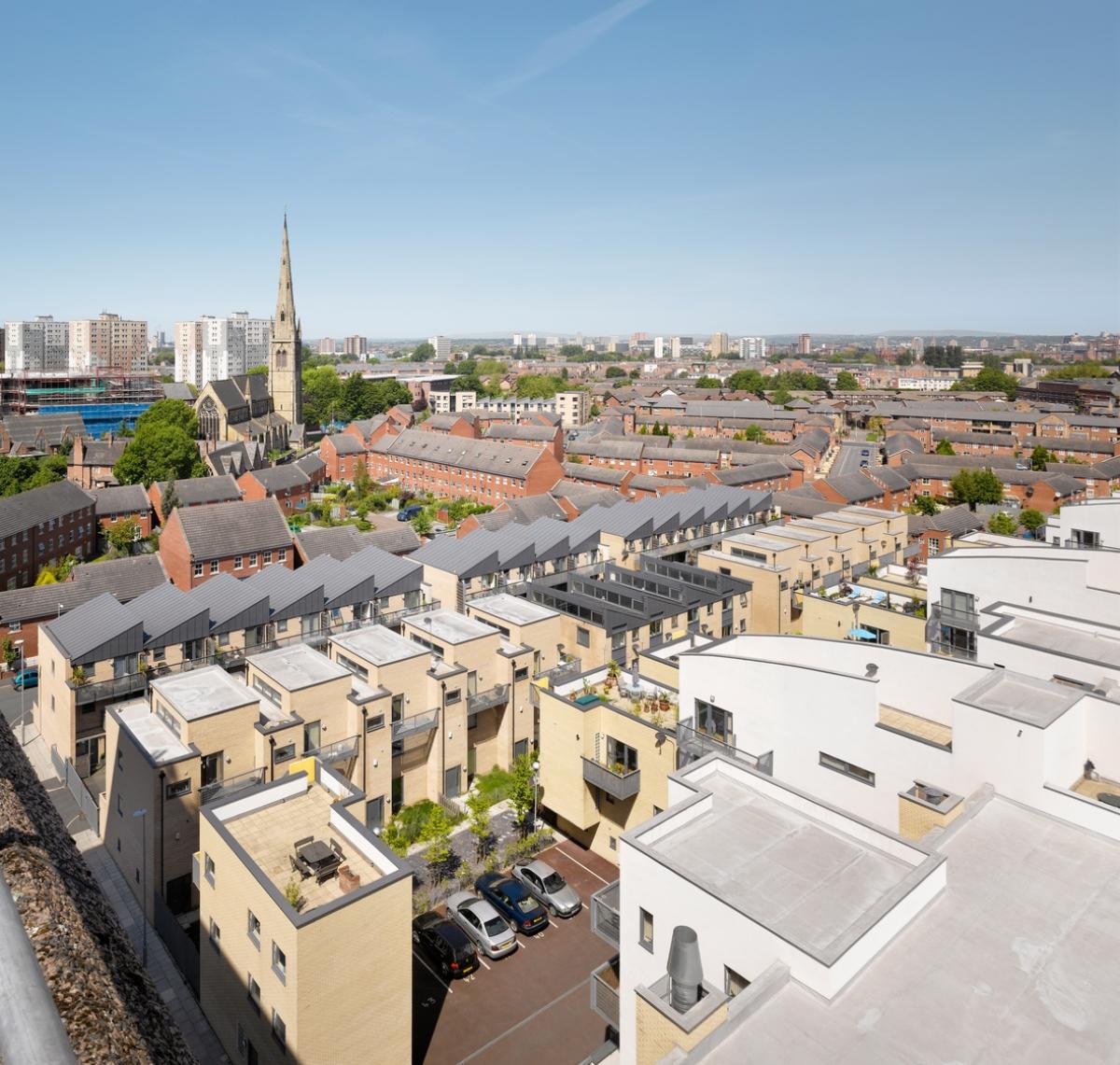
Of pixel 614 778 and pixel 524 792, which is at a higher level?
pixel 614 778

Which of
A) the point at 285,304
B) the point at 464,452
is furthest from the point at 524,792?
the point at 285,304

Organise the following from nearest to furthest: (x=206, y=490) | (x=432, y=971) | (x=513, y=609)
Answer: (x=432, y=971) → (x=513, y=609) → (x=206, y=490)

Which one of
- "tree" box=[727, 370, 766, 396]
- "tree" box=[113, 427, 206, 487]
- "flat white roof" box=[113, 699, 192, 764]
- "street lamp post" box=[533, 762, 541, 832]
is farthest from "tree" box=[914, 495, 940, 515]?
"tree" box=[727, 370, 766, 396]

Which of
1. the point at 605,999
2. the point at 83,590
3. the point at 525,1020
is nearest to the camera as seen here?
the point at 605,999

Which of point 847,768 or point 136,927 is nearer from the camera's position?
point 847,768

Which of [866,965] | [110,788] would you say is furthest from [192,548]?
[866,965]

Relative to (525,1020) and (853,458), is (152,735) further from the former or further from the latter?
(853,458)

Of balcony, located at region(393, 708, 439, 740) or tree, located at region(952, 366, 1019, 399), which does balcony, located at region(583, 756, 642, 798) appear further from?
tree, located at region(952, 366, 1019, 399)
